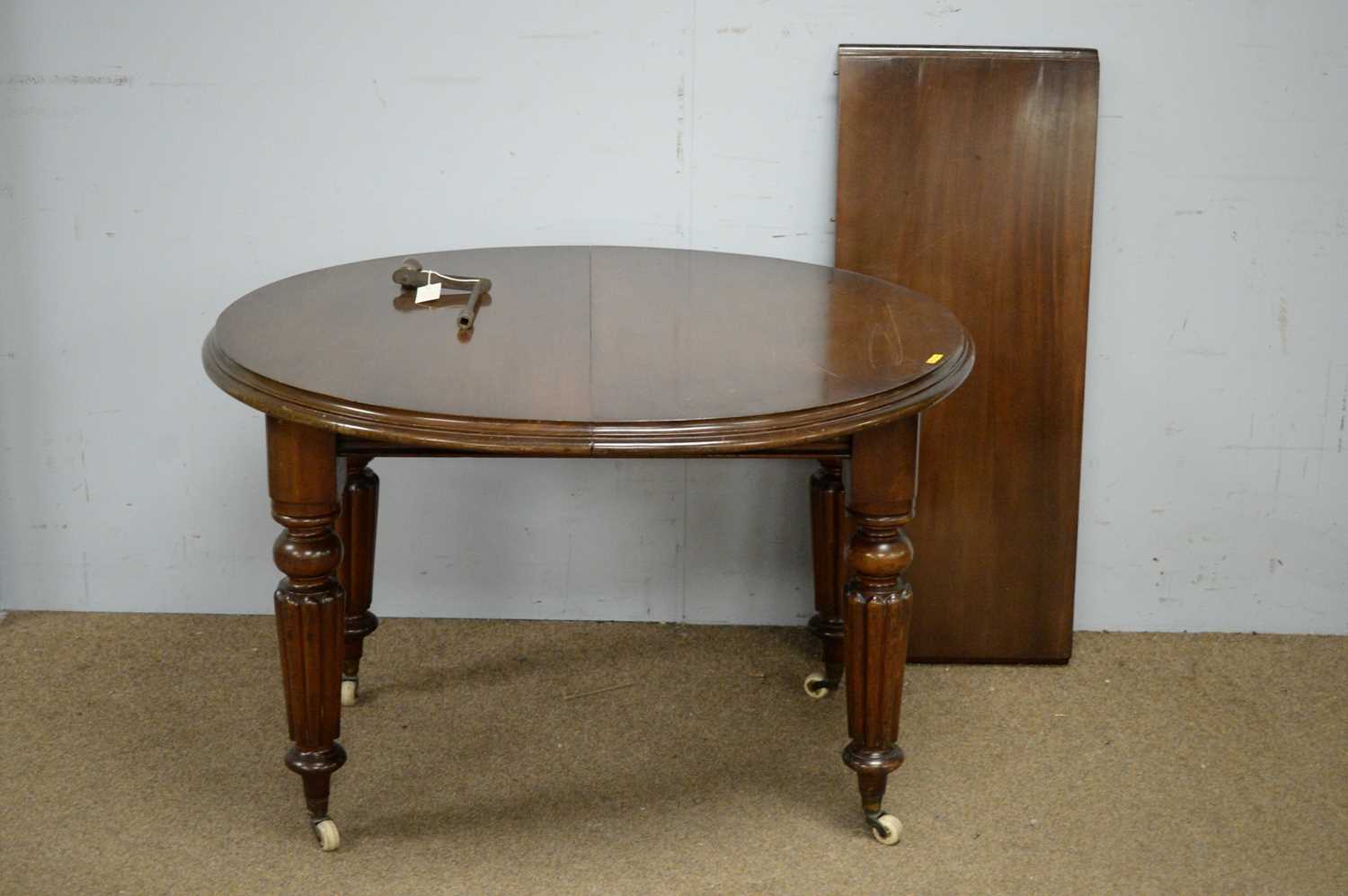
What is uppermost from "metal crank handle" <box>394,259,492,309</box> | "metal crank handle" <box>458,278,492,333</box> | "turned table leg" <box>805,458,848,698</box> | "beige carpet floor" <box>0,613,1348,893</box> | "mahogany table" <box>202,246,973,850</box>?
"metal crank handle" <box>394,259,492,309</box>

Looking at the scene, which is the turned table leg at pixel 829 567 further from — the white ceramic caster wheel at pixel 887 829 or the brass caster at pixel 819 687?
the white ceramic caster wheel at pixel 887 829

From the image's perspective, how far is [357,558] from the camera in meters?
2.79

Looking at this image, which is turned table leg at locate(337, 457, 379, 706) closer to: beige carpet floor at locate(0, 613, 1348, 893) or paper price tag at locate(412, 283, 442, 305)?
beige carpet floor at locate(0, 613, 1348, 893)

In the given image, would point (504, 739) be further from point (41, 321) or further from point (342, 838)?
point (41, 321)

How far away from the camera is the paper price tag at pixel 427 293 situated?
8.06ft

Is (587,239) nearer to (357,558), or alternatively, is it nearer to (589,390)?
(357,558)

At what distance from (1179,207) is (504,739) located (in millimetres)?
1679

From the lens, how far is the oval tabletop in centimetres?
197

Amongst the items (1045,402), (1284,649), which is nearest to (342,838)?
(1045,402)

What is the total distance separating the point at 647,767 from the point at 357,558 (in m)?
0.67

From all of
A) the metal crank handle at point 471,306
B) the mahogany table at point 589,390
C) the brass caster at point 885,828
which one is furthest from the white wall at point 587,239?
the brass caster at point 885,828

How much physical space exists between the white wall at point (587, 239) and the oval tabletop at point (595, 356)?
1.04ft

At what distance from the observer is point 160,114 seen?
115 inches

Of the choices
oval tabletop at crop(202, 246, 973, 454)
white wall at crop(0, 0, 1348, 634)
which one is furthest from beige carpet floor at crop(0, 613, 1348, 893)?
oval tabletop at crop(202, 246, 973, 454)
